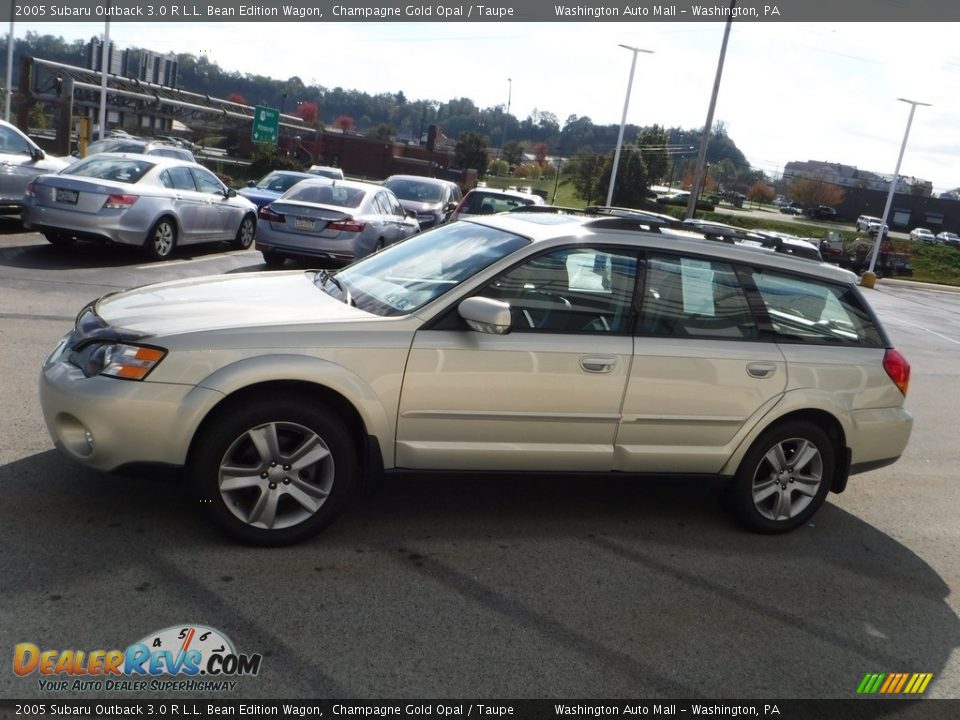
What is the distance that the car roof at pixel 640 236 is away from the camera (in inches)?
199

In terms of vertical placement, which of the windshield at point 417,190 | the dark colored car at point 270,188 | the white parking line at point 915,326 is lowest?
the white parking line at point 915,326

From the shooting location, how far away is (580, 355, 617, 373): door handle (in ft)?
15.6

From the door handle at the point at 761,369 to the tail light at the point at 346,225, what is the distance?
9.40m

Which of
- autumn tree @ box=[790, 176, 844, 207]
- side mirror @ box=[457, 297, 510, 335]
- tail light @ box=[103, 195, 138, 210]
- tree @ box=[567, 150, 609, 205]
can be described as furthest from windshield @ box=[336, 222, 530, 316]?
autumn tree @ box=[790, 176, 844, 207]

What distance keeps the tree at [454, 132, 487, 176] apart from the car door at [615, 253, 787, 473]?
228 feet

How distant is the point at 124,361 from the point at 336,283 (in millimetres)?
1447

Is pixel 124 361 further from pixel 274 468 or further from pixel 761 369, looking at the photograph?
pixel 761 369

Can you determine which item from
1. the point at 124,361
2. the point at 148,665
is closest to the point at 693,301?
the point at 124,361

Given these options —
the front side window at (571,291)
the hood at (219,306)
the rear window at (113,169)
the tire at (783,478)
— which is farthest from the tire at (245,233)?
the tire at (783,478)

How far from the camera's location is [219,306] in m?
4.61

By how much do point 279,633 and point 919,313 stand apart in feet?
83.5

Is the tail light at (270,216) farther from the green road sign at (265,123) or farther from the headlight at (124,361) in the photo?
the green road sign at (265,123)

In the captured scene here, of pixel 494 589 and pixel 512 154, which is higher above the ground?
pixel 512 154

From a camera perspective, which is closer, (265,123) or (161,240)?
(161,240)
